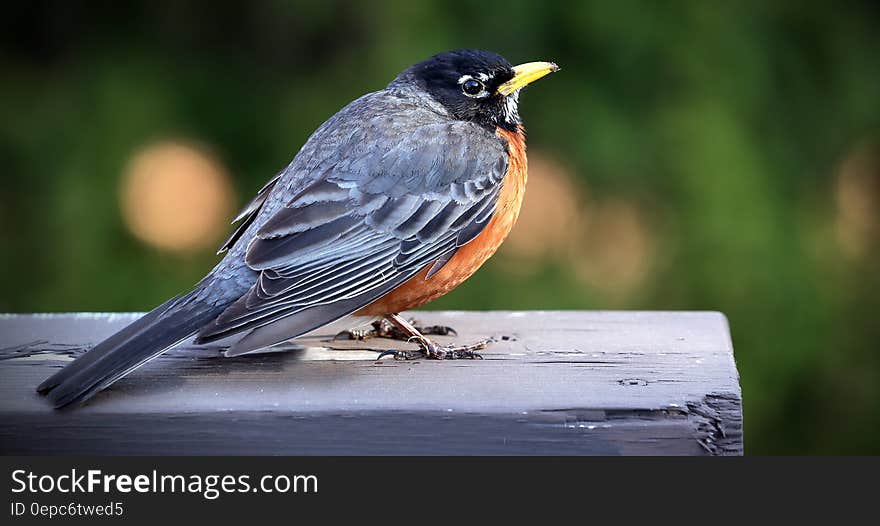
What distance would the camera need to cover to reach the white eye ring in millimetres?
3523

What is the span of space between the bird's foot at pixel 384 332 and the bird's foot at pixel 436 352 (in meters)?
0.18

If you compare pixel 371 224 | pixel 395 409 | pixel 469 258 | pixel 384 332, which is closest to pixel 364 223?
pixel 371 224

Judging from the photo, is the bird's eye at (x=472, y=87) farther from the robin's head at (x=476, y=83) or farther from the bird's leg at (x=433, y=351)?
the bird's leg at (x=433, y=351)

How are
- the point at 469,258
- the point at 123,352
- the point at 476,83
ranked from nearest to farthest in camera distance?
the point at 123,352, the point at 469,258, the point at 476,83

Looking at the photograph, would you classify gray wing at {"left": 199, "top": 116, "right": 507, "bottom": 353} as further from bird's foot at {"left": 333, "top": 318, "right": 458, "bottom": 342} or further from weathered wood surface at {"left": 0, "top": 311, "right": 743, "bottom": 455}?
bird's foot at {"left": 333, "top": 318, "right": 458, "bottom": 342}

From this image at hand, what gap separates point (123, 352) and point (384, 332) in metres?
0.93

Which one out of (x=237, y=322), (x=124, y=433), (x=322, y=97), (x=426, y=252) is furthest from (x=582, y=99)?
(x=124, y=433)

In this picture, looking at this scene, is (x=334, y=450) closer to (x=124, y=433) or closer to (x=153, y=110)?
(x=124, y=433)

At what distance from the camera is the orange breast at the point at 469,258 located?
10.1ft

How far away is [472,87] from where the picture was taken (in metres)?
3.53

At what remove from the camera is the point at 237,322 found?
9.12ft

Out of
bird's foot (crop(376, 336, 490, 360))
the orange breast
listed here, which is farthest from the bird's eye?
bird's foot (crop(376, 336, 490, 360))

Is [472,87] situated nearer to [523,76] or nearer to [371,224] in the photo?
[523,76]

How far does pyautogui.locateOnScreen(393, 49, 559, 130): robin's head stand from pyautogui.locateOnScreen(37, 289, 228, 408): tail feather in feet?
3.58
